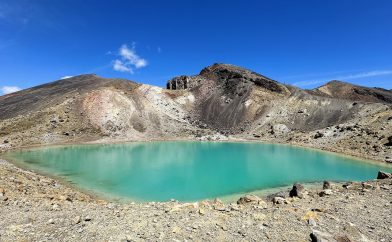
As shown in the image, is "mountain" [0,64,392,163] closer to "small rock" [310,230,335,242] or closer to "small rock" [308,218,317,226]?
"small rock" [308,218,317,226]

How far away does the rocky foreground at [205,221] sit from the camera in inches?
382

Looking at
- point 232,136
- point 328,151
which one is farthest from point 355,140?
point 232,136

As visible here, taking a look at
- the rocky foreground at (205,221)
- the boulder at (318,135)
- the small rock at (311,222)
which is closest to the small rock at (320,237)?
the rocky foreground at (205,221)

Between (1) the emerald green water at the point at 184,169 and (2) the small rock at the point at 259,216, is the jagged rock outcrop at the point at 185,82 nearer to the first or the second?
(1) the emerald green water at the point at 184,169

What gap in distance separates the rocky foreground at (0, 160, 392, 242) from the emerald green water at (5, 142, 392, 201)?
407 inches

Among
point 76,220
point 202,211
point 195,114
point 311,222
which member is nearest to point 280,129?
point 195,114

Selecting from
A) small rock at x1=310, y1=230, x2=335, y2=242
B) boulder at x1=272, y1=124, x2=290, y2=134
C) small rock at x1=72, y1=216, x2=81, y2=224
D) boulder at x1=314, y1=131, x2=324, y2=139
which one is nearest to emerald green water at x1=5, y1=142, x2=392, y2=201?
boulder at x1=314, y1=131, x2=324, y2=139

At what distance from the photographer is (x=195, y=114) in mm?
79312

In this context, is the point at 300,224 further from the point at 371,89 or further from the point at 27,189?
A: the point at 371,89

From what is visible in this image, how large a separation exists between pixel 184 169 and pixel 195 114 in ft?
150

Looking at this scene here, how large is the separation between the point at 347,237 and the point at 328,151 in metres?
43.2

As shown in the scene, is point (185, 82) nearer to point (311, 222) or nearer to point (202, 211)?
point (202, 211)

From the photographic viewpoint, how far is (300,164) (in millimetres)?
38375

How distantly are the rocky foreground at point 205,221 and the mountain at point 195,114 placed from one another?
35.5 meters
